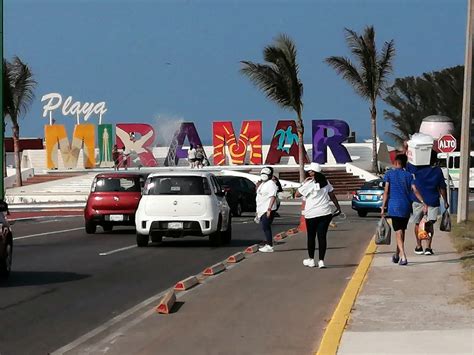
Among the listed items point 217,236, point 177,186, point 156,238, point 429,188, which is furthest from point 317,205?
point 156,238

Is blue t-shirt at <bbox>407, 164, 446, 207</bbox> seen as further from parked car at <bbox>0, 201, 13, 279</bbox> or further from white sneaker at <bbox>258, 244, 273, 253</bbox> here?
parked car at <bbox>0, 201, 13, 279</bbox>

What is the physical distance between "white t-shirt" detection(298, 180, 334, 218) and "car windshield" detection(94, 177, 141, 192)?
→ 11.4 m

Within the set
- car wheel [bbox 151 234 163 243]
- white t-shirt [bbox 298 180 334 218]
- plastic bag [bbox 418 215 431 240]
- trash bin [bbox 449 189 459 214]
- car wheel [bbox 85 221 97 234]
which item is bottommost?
trash bin [bbox 449 189 459 214]

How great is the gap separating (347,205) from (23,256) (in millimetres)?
26900

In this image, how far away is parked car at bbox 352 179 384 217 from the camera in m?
35.0

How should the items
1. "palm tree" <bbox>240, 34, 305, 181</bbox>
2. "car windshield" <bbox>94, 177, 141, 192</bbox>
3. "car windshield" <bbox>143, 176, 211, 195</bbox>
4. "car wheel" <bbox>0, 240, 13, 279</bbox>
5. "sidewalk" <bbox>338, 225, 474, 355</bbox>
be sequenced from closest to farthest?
"sidewalk" <bbox>338, 225, 474, 355</bbox> < "car wheel" <bbox>0, 240, 13, 279</bbox> < "car windshield" <bbox>143, 176, 211, 195</bbox> < "car windshield" <bbox>94, 177, 141, 192</bbox> < "palm tree" <bbox>240, 34, 305, 181</bbox>

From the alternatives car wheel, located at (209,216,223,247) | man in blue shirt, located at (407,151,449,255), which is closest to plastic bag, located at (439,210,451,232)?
man in blue shirt, located at (407,151,449,255)

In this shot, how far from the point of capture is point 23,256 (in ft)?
63.7

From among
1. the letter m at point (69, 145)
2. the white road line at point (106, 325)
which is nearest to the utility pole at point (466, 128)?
the white road line at point (106, 325)

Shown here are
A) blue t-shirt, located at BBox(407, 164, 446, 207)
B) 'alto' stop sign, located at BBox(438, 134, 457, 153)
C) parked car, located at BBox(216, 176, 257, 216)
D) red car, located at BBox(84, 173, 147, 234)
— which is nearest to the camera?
blue t-shirt, located at BBox(407, 164, 446, 207)

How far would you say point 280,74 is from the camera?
158 ft

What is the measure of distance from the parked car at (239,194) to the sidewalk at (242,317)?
63.5ft

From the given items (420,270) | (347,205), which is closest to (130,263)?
(420,270)

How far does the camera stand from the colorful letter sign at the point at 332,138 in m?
63.1
